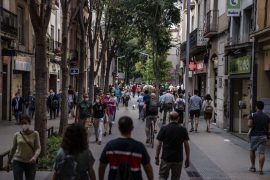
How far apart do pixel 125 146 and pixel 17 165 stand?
9.28 feet

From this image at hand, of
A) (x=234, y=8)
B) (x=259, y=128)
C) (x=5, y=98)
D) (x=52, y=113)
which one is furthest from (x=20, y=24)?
(x=259, y=128)

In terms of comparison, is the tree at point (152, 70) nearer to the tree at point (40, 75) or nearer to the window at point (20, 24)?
the window at point (20, 24)

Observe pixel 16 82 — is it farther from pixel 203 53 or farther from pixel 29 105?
pixel 203 53

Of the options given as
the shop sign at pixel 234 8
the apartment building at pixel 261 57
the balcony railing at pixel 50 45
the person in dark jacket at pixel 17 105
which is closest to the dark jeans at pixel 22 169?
the apartment building at pixel 261 57

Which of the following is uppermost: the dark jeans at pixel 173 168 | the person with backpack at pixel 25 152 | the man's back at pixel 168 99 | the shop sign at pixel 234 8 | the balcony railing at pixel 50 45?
the shop sign at pixel 234 8

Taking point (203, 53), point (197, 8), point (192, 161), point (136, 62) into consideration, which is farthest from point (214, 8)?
point (136, 62)

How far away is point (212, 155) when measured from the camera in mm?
16188

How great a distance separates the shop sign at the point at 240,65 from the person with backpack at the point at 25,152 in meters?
13.3

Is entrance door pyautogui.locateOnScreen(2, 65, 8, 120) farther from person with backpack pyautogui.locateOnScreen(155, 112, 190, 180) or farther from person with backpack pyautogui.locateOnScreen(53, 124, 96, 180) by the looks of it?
person with backpack pyautogui.locateOnScreen(53, 124, 96, 180)

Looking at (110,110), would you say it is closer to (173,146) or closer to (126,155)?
(173,146)

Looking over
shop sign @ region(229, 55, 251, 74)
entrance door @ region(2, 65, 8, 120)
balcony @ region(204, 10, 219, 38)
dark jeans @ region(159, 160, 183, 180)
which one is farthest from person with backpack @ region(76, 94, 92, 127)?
balcony @ region(204, 10, 219, 38)

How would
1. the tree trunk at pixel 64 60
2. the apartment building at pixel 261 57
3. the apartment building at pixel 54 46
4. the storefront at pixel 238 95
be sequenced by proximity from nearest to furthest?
the tree trunk at pixel 64 60, the apartment building at pixel 261 57, the storefront at pixel 238 95, the apartment building at pixel 54 46

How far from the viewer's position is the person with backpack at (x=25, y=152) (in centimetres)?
862

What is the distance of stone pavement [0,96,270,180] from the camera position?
12523 mm
